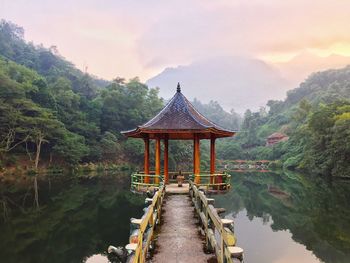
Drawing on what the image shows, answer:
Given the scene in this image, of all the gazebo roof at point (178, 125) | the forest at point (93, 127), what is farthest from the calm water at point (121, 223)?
the forest at point (93, 127)

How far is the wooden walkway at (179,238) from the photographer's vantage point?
271 inches

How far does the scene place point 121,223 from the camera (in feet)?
60.1

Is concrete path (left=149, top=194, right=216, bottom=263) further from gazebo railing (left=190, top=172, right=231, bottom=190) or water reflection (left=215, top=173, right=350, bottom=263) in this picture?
water reflection (left=215, top=173, right=350, bottom=263)

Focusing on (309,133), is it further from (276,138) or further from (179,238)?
(179,238)

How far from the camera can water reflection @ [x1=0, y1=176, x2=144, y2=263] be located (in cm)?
1349

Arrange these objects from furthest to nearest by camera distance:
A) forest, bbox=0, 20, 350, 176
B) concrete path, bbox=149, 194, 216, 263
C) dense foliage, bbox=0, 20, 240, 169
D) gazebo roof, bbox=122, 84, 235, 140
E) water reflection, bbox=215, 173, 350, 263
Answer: dense foliage, bbox=0, 20, 240, 169 → forest, bbox=0, 20, 350, 176 → water reflection, bbox=215, 173, 350, 263 → gazebo roof, bbox=122, 84, 235, 140 → concrete path, bbox=149, 194, 216, 263

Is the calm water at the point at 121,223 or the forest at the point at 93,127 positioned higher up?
the forest at the point at 93,127

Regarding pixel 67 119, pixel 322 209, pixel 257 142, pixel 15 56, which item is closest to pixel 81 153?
pixel 67 119

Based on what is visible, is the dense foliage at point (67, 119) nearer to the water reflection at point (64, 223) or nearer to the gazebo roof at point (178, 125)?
the water reflection at point (64, 223)

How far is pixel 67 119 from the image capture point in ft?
162

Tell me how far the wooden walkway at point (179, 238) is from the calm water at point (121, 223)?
4.12m

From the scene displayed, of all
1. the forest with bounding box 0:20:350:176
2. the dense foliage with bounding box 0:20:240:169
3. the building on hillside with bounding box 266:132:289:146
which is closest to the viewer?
the forest with bounding box 0:20:350:176

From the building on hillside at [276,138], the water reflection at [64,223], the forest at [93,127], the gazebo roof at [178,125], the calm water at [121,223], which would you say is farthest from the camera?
the building on hillside at [276,138]

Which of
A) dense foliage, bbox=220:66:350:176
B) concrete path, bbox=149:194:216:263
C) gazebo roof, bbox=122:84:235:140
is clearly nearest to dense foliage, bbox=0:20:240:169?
dense foliage, bbox=220:66:350:176
